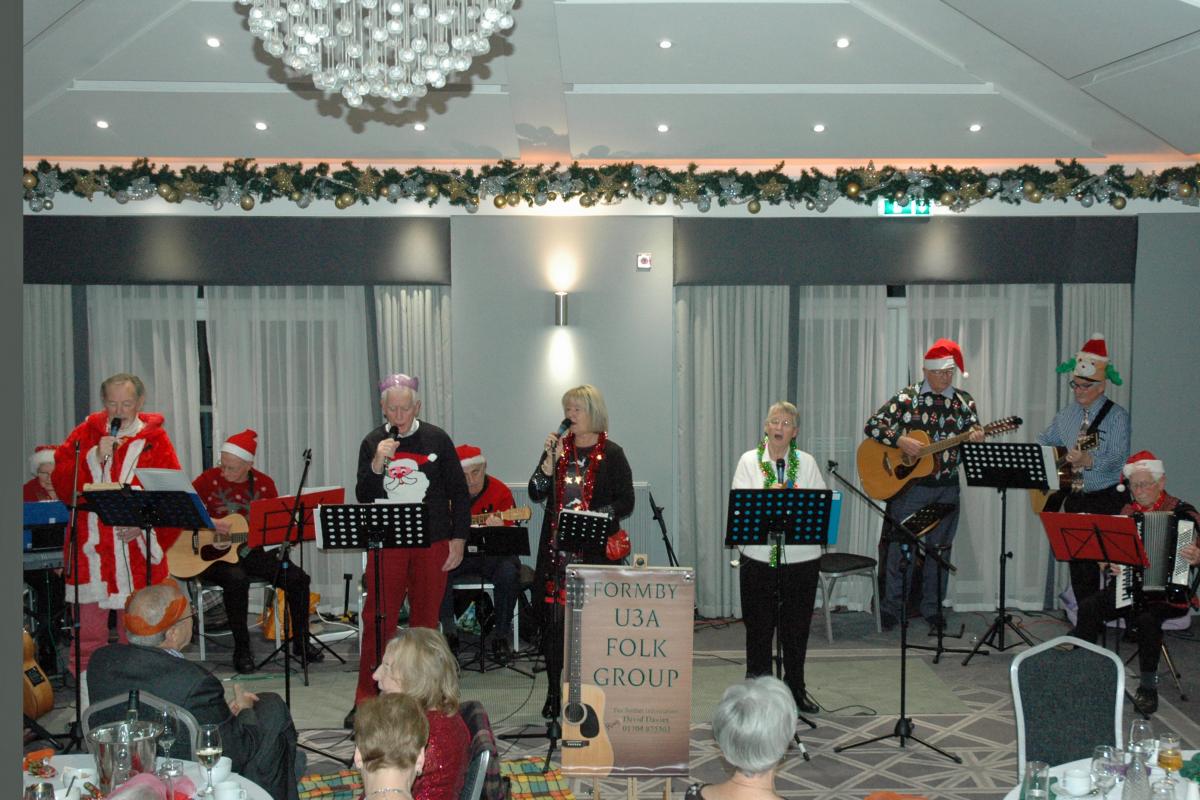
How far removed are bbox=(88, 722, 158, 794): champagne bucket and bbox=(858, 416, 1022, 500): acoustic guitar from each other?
6.18 metres

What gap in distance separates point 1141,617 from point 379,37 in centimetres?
523

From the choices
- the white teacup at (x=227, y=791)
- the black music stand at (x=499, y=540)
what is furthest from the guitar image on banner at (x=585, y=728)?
the black music stand at (x=499, y=540)

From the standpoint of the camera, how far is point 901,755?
593 centimetres

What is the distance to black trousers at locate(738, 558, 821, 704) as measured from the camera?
244 inches

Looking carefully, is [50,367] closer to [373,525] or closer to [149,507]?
[149,507]

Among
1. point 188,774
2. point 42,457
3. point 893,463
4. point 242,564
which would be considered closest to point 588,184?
point 893,463

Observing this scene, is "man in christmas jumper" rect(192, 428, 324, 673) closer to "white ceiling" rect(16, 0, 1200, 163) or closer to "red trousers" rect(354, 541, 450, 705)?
"red trousers" rect(354, 541, 450, 705)

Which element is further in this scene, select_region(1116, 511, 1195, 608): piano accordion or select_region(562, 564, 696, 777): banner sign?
select_region(1116, 511, 1195, 608): piano accordion

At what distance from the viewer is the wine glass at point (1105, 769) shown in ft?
11.2

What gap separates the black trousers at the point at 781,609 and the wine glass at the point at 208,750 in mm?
3358

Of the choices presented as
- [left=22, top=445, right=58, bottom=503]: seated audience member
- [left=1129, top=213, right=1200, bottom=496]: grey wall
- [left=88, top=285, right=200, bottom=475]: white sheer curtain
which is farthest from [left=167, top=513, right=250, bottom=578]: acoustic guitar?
[left=1129, top=213, right=1200, bottom=496]: grey wall

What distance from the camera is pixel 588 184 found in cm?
876

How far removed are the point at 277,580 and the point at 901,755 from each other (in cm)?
394

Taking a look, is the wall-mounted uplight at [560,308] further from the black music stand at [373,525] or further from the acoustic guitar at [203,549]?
the black music stand at [373,525]
